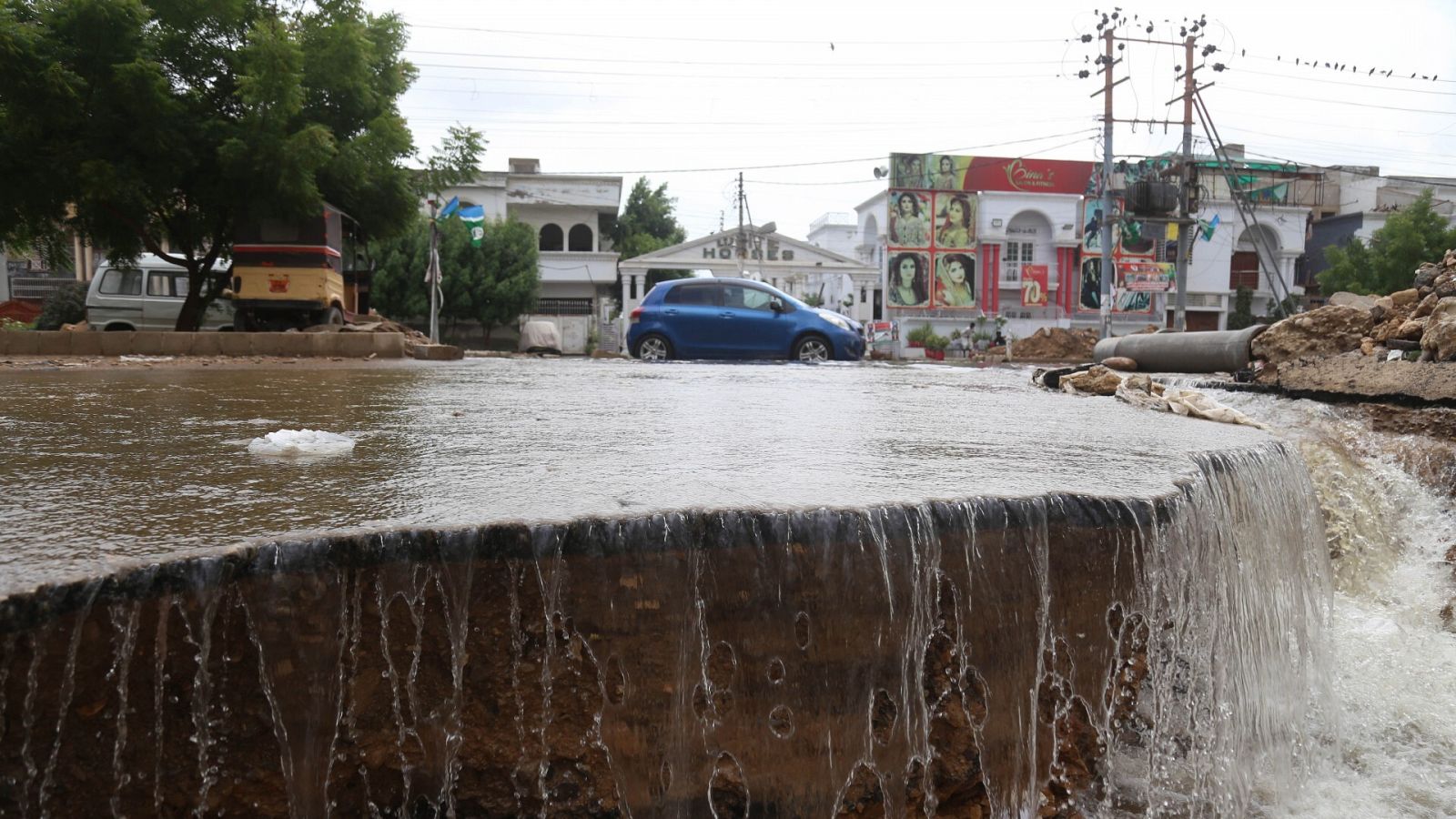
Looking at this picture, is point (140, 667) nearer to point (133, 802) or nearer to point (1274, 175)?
point (133, 802)

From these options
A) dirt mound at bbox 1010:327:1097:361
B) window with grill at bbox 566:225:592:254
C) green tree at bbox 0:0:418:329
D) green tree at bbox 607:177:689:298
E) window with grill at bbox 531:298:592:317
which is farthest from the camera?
green tree at bbox 607:177:689:298

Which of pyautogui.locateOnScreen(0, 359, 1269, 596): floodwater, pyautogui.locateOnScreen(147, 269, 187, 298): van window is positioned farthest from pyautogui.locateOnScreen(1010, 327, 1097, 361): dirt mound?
pyautogui.locateOnScreen(0, 359, 1269, 596): floodwater

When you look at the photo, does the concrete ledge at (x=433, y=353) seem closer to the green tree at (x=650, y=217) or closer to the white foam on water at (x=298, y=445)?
the white foam on water at (x=298, y=445)

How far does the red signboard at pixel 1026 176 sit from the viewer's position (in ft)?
150

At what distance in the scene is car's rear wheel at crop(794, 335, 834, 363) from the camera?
14383 mm

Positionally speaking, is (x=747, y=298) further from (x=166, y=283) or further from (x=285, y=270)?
(x=166, y=283)

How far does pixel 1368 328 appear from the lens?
8523 mm

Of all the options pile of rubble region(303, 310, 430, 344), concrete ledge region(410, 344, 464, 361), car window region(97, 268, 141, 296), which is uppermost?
car window region(97, 268, 141, 296)

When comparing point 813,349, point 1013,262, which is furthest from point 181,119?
point 1013,262

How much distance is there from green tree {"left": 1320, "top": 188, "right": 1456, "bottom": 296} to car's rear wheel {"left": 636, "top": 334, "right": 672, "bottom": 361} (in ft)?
103

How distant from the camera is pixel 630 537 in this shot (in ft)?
7.39

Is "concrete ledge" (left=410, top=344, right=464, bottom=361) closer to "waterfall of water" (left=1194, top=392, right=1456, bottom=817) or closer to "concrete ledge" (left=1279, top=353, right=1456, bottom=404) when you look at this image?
"waterfall of water" (left=1194, top=392, right=1456, bottom=817)

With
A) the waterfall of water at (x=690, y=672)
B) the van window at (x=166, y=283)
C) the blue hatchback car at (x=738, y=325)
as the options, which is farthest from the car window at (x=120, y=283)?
the waterfall of water at (x=690, y=672)

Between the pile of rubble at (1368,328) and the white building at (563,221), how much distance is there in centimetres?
2741
